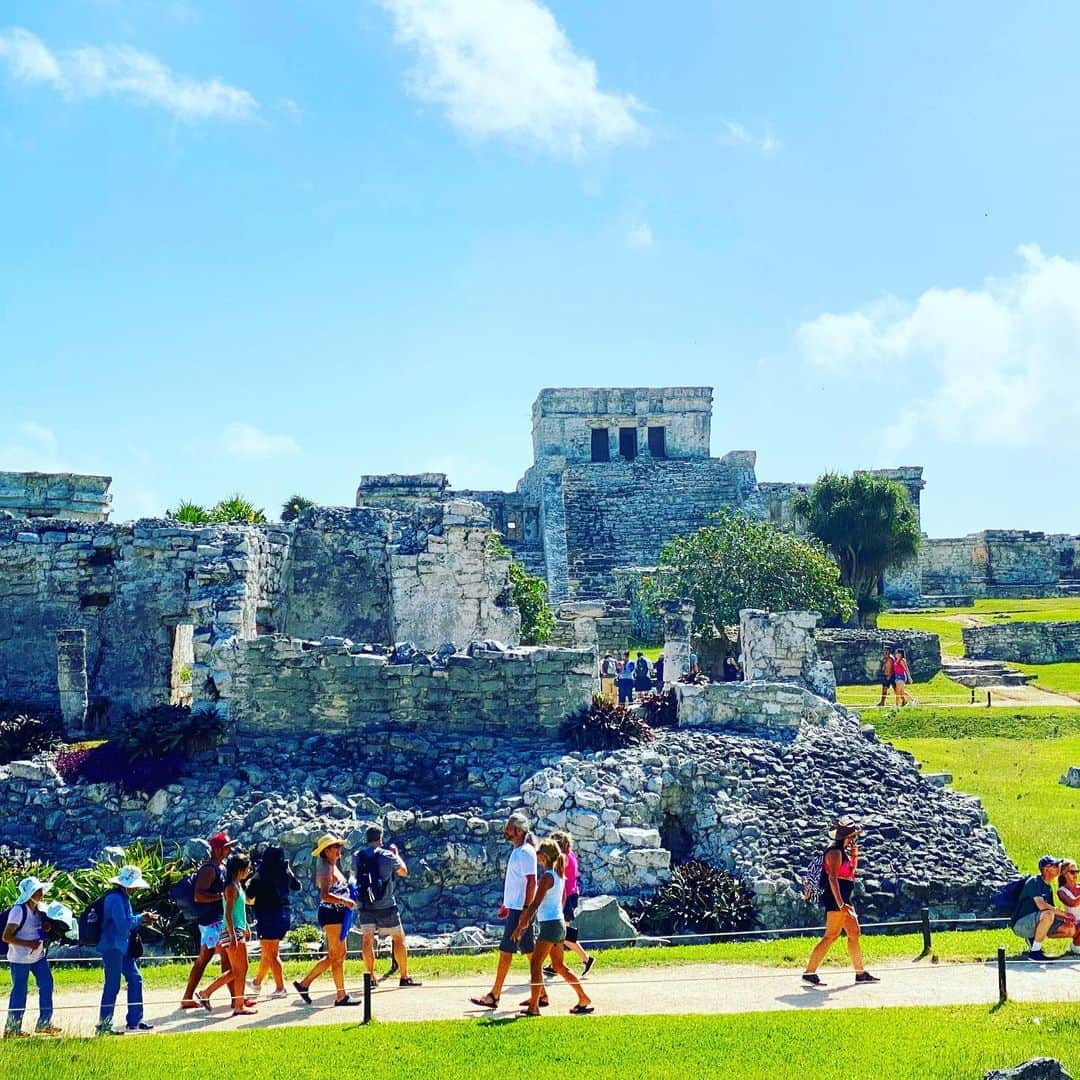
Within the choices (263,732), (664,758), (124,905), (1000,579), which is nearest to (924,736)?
(664,758)

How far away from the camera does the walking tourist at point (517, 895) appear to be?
8.68m

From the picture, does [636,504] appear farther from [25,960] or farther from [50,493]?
[25,960]

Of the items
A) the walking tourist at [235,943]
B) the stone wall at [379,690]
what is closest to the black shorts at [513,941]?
the walking tourist at [235,943]

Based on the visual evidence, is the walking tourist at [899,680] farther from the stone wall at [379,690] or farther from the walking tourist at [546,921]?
the walking tourist at [546,921]

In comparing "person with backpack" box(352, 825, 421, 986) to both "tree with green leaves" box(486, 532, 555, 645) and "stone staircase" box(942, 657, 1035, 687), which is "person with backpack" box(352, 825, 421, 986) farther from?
"stone staircase" box(942, 657, 1035, 687)

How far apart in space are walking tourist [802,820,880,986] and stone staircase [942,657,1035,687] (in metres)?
20.5

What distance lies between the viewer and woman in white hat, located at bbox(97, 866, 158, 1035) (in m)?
8.29

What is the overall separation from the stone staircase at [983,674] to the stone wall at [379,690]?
17.8 m

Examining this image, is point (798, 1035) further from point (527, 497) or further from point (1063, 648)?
point (527, 497)

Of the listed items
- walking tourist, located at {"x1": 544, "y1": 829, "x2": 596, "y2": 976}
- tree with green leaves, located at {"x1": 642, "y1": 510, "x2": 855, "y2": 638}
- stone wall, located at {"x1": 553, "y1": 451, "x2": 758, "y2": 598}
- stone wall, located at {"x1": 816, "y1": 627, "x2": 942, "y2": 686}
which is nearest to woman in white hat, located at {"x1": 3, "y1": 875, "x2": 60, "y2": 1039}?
walking tourist, located at {"x1": 544, "y1": 829, "x2": 596, "y2": 976}

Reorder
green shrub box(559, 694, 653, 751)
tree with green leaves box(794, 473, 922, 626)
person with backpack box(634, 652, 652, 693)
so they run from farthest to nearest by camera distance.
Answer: tree with green leaves box(794, 473, 922, 626) → person with backpack box(634, 652, 652, 693) → green shrub box(559, 694, 653, 751)

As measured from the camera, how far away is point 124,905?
8539 millimetres

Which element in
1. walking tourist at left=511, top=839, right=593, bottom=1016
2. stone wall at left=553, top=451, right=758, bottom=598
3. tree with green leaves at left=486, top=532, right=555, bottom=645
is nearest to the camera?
walking tourist at left=511, top=839, right=593, bottom=1016

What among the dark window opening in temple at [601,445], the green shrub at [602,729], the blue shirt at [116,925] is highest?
the dark window opening in temple at [601,445]
